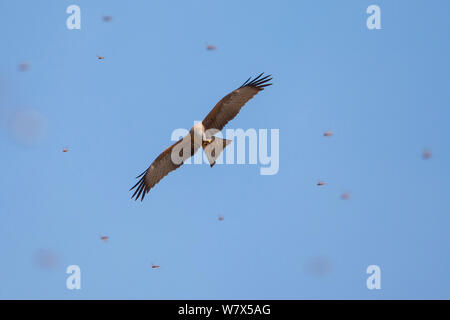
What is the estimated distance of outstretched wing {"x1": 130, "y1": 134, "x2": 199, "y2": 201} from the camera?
13.2 metres

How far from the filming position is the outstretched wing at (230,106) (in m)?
12.8

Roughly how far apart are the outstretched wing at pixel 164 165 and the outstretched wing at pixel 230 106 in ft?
2.04

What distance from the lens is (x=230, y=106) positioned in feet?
42.1

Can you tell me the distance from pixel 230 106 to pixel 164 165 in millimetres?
1940

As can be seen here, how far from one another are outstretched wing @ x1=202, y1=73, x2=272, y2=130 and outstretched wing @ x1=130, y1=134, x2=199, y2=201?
0.62m

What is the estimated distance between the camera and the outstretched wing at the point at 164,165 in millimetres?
13195

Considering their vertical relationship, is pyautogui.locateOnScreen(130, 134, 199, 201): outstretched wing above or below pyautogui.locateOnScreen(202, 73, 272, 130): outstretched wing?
below

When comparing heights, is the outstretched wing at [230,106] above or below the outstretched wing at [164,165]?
above

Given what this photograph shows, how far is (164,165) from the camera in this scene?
1365 centimetres
